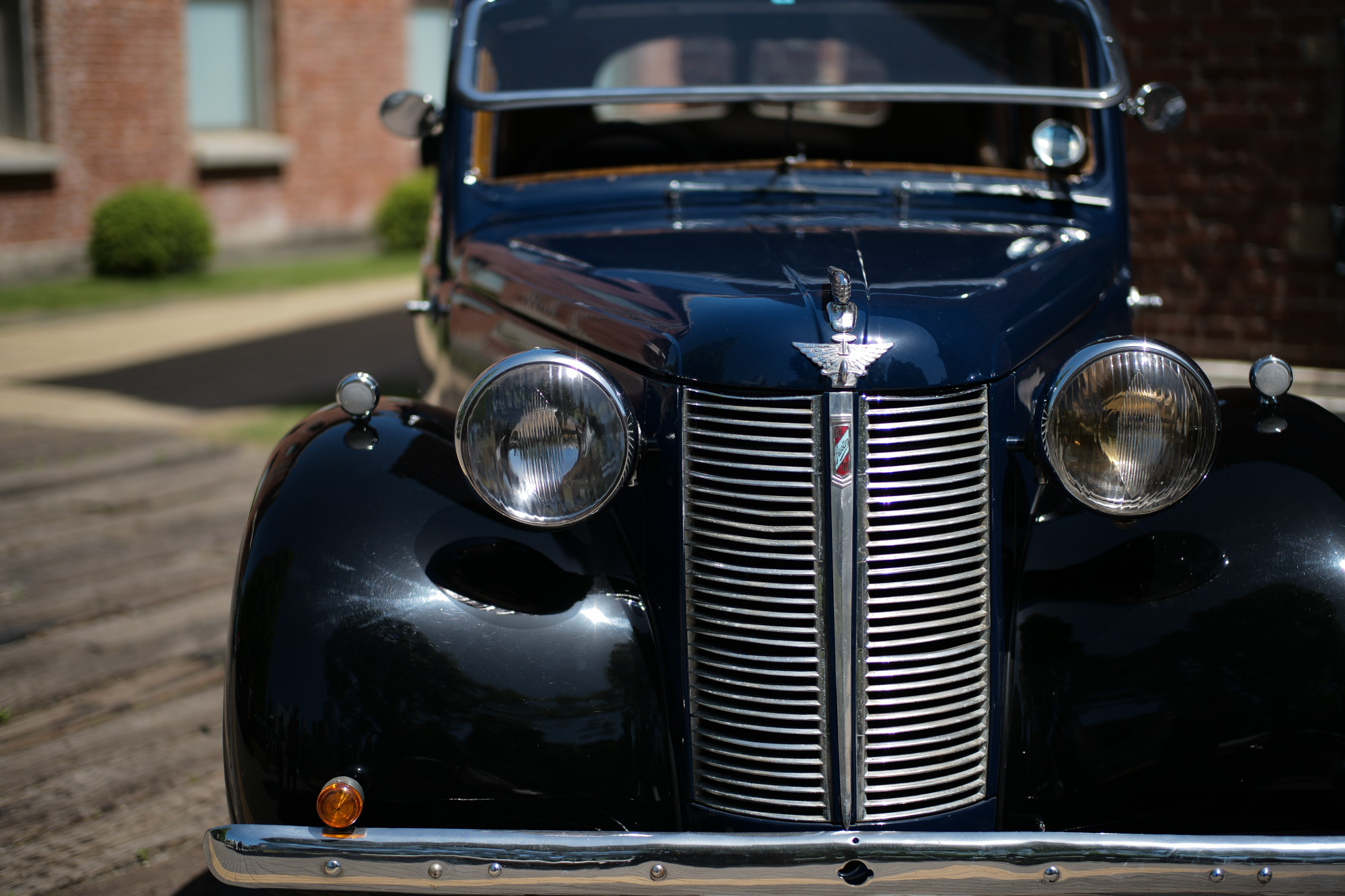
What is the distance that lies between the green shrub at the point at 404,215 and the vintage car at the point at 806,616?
40.9 ft

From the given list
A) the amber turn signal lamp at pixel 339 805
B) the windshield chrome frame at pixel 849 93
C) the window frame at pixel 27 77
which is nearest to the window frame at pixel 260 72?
the window frame at pixel 27 77

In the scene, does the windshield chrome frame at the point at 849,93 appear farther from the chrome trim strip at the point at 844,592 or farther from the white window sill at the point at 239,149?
the white window sill at the point at 239,149

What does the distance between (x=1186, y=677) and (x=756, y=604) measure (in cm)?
73

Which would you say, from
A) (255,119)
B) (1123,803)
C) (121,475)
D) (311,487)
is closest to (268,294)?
(255,119)

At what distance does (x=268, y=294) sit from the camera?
11.5 meters

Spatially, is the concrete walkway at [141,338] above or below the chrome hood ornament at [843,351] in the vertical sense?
below

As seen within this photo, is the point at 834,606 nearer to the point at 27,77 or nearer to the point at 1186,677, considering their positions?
the point at 1186,677

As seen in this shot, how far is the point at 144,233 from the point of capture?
38.2 feet

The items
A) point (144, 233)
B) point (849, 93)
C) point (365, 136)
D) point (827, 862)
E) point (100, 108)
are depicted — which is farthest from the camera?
point (365, 136)

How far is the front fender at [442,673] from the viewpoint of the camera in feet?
6.65

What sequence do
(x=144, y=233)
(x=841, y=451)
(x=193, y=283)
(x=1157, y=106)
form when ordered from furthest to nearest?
(x=193, y=283) < (x=144, y=233) < (x=1157, y=106) < (x=841, y=451)

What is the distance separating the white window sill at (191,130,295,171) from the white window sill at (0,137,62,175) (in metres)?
1.68

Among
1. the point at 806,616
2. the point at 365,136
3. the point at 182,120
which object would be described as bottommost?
the point at 806,616

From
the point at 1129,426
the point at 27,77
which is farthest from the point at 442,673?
the point at 27,77
